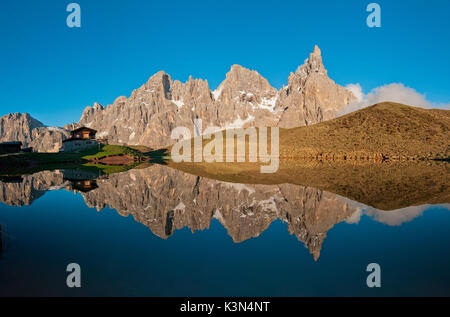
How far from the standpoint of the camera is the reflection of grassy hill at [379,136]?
8356 centimetres

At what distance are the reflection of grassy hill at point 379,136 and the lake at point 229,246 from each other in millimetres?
75665

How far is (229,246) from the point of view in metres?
9.56

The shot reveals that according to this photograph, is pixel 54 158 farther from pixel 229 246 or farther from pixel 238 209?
pixel 229 246

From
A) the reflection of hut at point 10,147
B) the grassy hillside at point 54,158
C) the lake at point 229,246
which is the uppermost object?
the reflection of hut at point 10,147

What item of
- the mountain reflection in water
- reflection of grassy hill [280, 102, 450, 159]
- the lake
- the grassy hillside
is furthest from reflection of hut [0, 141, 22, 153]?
reflection of grassy hill [280, 102, 450, 159]

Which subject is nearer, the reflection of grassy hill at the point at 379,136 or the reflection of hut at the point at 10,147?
the reflection of hut at the point at 10,147

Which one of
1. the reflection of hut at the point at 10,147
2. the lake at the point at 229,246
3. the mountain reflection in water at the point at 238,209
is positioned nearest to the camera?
the lake at the point at 229,246

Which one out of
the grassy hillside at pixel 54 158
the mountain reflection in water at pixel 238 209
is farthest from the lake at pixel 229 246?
the grassy hillside at pixel 54 158

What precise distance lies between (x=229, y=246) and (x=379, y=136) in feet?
346

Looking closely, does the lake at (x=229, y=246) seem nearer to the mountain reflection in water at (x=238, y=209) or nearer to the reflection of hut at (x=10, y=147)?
the mountain reflection in water at (x=238, y=209)

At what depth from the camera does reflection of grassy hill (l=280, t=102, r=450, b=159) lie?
83.6 metres
